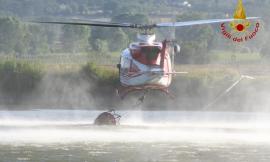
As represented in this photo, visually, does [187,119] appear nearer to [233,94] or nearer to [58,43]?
[233,94]

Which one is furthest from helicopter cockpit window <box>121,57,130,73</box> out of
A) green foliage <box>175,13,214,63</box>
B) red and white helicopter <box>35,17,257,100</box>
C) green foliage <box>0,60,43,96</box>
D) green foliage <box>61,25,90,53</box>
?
green foliage <box>61,25,90,53</box>

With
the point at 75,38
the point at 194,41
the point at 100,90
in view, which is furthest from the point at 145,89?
the point at 75,38

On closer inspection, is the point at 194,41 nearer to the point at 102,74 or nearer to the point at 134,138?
the point at 102,74

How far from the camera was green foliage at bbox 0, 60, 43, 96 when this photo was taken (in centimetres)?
6588

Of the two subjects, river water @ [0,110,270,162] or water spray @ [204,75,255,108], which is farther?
water spray @ [204,75,255,108]

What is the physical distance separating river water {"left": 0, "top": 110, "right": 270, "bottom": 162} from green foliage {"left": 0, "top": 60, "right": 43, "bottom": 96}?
23.0 ft

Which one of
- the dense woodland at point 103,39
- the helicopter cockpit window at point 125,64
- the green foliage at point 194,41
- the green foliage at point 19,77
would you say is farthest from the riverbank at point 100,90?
the helicopter cockpit window at point 125,64

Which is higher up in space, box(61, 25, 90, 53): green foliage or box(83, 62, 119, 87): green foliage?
box(61, 25, 90, 53): green foliage

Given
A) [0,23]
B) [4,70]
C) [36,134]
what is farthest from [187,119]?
[0,23]

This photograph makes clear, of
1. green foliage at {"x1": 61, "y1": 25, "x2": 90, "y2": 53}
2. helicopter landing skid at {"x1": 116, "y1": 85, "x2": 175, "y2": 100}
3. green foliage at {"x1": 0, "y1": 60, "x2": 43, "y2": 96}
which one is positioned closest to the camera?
helicopter landing skid at {"x1": 116, "y1": 85, "x2": 175, "y2": 100}

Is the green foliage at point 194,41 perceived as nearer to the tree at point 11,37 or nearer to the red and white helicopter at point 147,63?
the tree at point 11,37

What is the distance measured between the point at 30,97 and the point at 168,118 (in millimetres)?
12086

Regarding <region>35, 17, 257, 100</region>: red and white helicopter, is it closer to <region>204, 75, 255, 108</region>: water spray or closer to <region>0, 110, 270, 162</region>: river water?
<region>0, 110, 270, 162</region>: river water

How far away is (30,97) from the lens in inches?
2569
